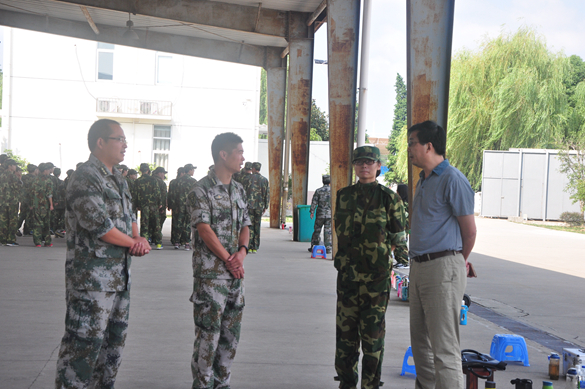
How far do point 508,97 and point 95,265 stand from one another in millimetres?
30493

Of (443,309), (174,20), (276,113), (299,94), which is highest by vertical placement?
(174,20)

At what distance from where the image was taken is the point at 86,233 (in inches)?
137

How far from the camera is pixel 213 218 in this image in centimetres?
397

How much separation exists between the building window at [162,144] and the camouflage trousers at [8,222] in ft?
60.2

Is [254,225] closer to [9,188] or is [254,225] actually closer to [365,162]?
[9,188]

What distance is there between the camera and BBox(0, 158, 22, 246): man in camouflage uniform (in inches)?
543

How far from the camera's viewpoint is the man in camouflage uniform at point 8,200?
13.8 m

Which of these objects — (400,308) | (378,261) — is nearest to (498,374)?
(378,261)

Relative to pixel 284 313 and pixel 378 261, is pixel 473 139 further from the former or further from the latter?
pixel 378 261

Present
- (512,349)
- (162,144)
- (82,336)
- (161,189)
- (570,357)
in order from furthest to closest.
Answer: (162,144) < (161,189) < (512,349) < (570,357) < (82,336)

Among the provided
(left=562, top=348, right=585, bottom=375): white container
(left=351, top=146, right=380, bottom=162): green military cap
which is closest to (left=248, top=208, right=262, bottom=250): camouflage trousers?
(left=562, top=348, right=585, bottom=375): white container

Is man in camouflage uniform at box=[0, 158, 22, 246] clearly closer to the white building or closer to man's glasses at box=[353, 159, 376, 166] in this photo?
man's glasses at box=[353, 159, 376, 166]

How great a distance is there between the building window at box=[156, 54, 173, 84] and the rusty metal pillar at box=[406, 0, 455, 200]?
25902 mm

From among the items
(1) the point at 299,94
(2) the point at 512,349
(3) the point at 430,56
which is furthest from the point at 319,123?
(2) the point at 512,349
